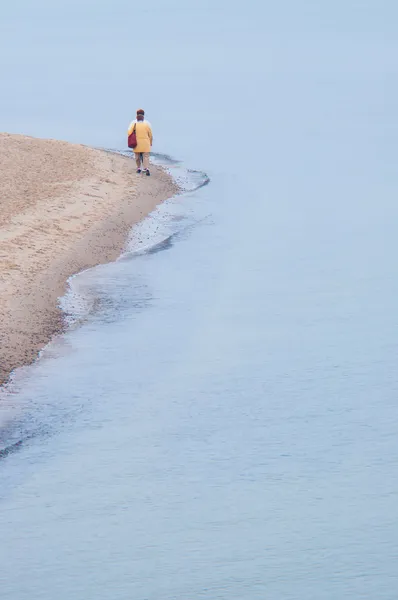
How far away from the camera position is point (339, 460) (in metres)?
13.5

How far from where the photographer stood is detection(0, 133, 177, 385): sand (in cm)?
1747

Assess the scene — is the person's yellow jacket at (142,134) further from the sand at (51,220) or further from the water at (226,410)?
the water at (226,410)

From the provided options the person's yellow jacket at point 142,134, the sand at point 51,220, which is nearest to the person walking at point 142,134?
the person's yellow jacket at point 142,134

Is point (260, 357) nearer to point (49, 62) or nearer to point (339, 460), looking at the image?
point (339, 460)

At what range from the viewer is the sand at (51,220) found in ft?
57.3

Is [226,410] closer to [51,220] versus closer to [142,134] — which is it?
[51,220]

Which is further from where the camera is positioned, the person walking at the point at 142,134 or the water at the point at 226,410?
the person walking at the point at 142,134

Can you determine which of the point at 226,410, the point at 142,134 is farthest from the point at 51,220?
the point at 226,410

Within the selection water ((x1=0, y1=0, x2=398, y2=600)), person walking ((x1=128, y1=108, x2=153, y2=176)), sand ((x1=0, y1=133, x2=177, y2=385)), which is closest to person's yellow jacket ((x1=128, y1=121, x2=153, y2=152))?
person walking ((x1=128, y1=108, x2=153, y2=176))

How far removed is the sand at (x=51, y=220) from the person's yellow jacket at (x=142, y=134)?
0.75 metres

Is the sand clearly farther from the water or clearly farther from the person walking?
the person walking

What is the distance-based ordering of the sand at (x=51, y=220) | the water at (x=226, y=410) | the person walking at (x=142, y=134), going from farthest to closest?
the person walking at (x=142, y=134), the sand at (x=51, y=220), the water at (x=226, y=410)

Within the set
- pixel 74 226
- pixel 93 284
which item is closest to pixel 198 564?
pixel 93 284

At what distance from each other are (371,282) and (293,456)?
8034 mm
